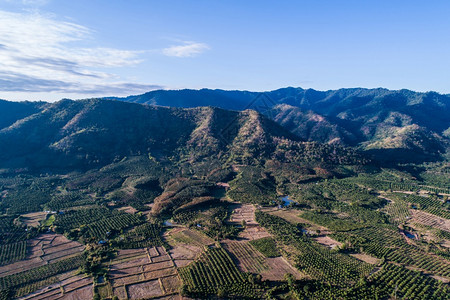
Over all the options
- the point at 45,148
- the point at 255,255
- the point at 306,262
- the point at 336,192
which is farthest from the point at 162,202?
the point at 45,148

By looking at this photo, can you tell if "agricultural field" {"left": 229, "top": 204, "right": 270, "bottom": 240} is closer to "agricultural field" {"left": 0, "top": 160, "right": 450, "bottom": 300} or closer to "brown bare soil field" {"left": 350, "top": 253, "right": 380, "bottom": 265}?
"agricultural field" {"left": 0, "top": 160, "right": 450, "bottom": 300}

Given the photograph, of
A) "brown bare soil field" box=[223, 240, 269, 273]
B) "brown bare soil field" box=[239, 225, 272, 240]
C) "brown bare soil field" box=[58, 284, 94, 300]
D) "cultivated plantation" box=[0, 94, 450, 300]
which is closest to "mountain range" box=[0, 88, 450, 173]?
"cultivated plantation" box=[0, 94, 450, 300]

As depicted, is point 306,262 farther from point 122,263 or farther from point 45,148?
point 45,148

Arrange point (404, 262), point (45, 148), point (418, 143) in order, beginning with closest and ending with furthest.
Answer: point (404, 262)
point (45, 148)
point (418, 143)

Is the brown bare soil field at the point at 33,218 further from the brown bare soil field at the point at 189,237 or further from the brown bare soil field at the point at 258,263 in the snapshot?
the brown bare soil field at the point at 258,263

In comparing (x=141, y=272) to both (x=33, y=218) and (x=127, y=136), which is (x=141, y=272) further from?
(x=127, y=136)

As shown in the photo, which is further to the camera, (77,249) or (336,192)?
(336,192)
